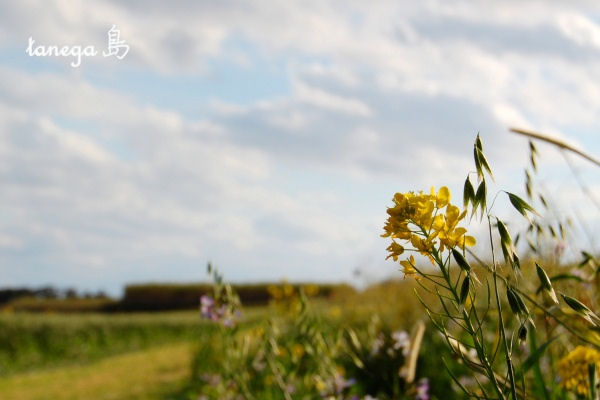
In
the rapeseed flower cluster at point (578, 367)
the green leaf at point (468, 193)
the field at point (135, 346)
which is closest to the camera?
the green leaf at point (468, 193)

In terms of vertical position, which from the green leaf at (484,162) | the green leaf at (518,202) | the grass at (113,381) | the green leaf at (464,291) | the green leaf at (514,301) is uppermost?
the green leaf at (484,162)

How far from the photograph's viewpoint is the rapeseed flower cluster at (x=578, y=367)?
207cm

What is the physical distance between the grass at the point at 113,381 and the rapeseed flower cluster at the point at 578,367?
623 cm

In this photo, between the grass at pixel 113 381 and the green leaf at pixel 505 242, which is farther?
the grass at pixel 113 381

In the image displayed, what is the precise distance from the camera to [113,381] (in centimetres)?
924

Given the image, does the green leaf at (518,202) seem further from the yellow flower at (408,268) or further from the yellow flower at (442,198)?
the yellow flower at (408,268)

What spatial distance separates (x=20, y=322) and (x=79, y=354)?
181 cm

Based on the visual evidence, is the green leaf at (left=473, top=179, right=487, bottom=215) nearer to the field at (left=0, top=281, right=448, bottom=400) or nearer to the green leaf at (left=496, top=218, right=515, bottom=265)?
the green leaf at (left=496, top=218, right=515, bottom=265)

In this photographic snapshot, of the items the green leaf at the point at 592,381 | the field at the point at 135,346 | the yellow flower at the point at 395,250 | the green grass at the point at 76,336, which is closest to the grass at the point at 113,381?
the field at the point at 135,346

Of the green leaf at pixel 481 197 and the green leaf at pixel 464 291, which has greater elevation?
the green leaf at pixel 481 197

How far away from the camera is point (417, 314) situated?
6.86 meters

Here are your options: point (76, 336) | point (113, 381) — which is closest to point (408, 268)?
point (113, 381)

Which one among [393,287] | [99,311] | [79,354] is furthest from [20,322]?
[393,287]

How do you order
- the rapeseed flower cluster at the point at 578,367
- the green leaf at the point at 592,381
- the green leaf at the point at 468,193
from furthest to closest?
the rapeseed flower cluster at the point at 578,367 → the green leaf at the point at 592,381 → the green leaf at the point at 468,193
